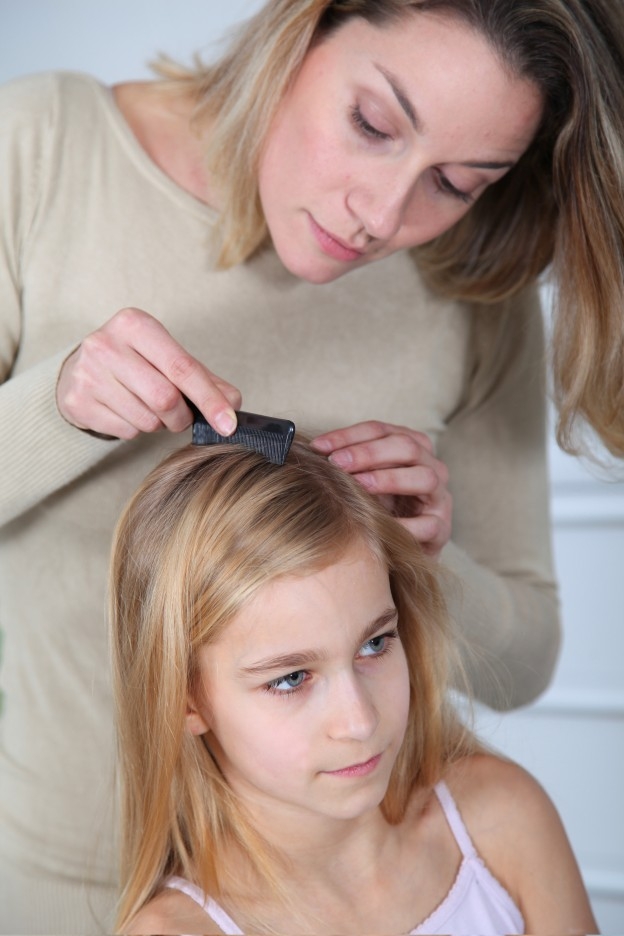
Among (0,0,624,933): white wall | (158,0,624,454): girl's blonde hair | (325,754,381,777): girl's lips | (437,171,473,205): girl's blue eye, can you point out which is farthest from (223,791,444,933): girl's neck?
(0,0,624,933): white wall

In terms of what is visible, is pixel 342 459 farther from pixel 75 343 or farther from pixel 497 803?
pixel 497 803

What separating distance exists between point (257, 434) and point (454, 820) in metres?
0.47

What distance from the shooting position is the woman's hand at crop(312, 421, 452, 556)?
112 cm

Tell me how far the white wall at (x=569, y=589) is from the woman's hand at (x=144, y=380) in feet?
3.53

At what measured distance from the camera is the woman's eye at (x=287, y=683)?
1014 millimetres

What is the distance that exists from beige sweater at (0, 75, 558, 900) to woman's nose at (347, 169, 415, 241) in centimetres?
20

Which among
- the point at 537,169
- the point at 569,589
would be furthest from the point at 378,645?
the point at 569,589

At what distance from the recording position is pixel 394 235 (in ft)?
3.80

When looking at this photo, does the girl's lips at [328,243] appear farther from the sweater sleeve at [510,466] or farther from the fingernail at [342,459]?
the sweater sleeve at [510,466]

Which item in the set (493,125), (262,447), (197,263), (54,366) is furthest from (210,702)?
(493,125)

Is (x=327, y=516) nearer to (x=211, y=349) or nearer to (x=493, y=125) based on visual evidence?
(x=211, y=349)

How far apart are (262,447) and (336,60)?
15.3 inches

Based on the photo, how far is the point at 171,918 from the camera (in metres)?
1.03

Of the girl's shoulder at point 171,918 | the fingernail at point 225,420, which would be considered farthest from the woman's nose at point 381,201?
the girl's shoulder at point 171,918
